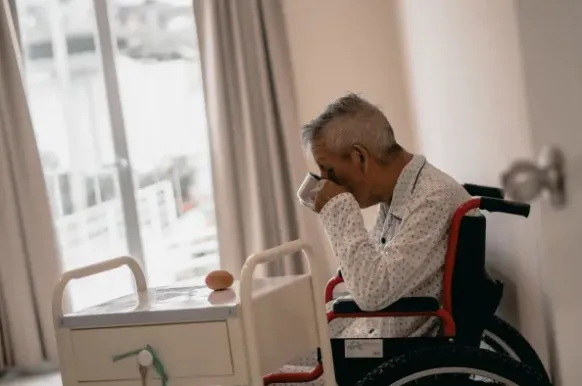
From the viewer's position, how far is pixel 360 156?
1.41 m

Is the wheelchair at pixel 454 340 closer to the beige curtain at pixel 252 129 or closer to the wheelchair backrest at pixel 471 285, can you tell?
the wheelchair backrest at pixel 471 285

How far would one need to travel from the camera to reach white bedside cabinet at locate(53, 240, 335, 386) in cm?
128

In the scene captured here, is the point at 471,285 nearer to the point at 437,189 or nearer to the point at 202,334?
the point at 437,189

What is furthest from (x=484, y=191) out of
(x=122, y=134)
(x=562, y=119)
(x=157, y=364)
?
(x=122, y=134)

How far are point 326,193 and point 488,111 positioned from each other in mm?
405

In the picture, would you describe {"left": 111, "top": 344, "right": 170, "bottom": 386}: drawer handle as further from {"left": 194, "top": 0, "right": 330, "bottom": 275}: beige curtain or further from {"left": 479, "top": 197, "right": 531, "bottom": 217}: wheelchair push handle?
{"left": 194, "top": 0, "right": 330, "bottom": 275}: beige curtain

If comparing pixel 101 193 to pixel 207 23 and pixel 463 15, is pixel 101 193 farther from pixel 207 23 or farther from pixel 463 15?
pixel 463 15

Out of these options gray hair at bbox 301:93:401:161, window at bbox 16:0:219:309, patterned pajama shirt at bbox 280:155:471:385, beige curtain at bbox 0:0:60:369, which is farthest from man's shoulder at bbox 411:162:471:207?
beige curtain at bbox 0:0:60:369

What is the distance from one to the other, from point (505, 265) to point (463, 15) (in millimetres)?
583

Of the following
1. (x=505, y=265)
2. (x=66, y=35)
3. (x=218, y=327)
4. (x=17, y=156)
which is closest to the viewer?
(x=218, y=327)

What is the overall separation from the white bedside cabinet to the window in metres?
1.69

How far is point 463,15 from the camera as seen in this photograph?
5.18 feet

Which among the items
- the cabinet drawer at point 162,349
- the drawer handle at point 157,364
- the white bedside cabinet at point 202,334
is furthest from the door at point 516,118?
the drawer handle at point 157,364

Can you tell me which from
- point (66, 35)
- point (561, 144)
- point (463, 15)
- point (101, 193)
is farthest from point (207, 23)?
point (561, 144)
